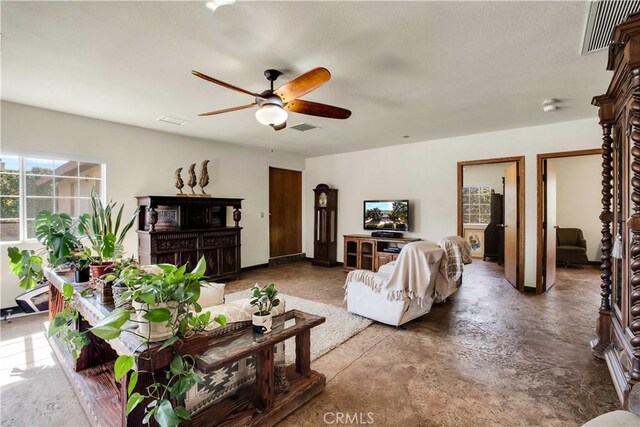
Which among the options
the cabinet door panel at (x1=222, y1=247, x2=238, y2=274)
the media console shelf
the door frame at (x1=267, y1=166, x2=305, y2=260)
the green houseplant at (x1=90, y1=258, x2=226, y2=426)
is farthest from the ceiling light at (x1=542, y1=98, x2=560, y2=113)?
the cabinet door panel at (x1=222, y1=247, x2=238, y2=274)

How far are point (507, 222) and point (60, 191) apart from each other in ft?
22.1

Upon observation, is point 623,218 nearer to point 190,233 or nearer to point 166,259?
point 190,233

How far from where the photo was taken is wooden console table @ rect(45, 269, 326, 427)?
1300mm

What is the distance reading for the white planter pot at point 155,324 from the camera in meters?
1.26

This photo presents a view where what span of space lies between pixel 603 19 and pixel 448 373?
2588 mm

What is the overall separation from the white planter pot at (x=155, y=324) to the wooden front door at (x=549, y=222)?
16.5 feet

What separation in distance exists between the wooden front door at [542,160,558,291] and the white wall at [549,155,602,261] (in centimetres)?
246

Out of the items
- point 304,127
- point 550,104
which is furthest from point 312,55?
point 550,104

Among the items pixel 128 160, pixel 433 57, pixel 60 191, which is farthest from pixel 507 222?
pixel 60 191

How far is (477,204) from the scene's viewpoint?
798cm

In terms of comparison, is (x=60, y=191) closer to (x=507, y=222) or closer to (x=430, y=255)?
(x=430, y=255)

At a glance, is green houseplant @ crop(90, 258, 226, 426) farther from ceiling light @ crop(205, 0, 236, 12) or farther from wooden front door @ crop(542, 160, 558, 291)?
wooden front door @ crop(542, 160, 558, 291)

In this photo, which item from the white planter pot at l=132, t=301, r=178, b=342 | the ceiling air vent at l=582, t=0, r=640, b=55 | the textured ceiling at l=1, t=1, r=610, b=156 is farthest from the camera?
the textured ceiling at l=1, t=1, r=610, b=156

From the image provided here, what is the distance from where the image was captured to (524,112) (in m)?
3.68
